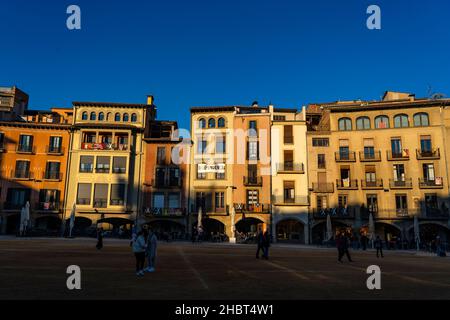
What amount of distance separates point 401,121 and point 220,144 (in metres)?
22.2

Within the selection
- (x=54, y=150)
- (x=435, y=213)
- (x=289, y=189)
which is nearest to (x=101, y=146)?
(x=54, y=150)

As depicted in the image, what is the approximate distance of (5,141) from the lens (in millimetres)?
45531

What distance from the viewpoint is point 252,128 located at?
4672cm

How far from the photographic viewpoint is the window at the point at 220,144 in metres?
46.5

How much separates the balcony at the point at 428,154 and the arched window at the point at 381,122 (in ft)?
15.3

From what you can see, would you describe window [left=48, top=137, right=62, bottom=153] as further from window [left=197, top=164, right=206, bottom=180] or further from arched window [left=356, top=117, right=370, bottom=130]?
arched window [left=356, top=117, right=370, bottom=130]

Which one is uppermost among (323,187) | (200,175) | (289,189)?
(200,175)

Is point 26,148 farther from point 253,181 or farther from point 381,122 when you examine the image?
point 381,122

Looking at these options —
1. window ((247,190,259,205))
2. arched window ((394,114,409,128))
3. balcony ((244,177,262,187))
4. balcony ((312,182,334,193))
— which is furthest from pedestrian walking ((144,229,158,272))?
arched window ((394,114,409,128))

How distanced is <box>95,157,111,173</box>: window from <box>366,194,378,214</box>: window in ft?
104

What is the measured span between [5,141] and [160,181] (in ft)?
65.1
